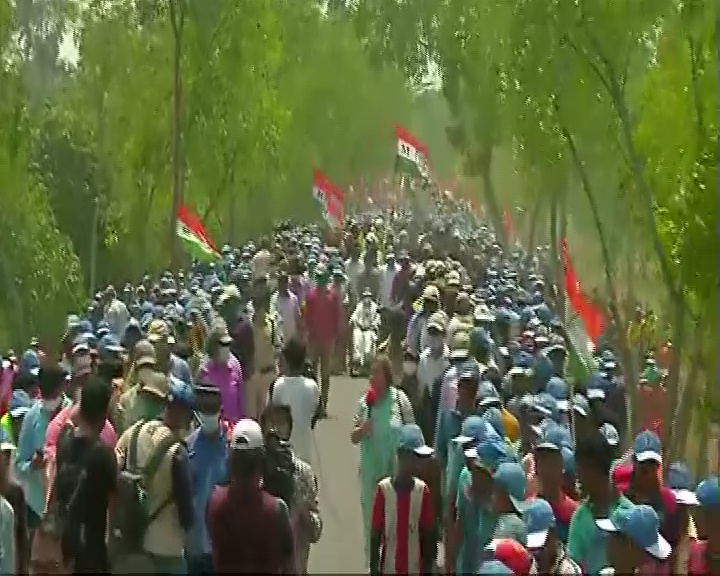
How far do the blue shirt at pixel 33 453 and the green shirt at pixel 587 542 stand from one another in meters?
2.85

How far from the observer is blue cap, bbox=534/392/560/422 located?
765cm

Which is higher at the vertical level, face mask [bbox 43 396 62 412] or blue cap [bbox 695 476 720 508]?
face mask [bbox 43 396 62 412]

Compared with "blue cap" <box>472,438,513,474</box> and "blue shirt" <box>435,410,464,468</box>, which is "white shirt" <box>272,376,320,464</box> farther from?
"blue cap" <box>472,438,513,474</box>

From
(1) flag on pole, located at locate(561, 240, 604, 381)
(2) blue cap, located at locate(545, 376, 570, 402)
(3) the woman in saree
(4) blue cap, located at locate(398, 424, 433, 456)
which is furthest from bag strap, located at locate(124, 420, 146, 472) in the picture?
(1) flag on pole, located at locate(561, 240, 604, 381)

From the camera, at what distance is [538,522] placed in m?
5.23

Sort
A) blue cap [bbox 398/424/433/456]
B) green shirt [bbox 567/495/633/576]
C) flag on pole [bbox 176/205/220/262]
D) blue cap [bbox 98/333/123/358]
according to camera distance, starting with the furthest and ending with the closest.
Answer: flag on pole [bbox 176/205/220/262]
blue cap [bbox 98/333/123/358]
blue cap [bbox 398/424/433/456]
green shirt [bbox 567/495/633/576]

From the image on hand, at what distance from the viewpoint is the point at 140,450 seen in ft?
20.3

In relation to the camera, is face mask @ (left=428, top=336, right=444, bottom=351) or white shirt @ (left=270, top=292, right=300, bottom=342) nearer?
face mask @ (left=428, top=336, right=444, bottom=351)

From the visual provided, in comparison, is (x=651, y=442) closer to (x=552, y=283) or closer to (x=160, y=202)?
(x=552, y=283)

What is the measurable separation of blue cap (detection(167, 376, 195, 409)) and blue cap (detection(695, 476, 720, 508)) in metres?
2.31

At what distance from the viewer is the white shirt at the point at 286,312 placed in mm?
12742

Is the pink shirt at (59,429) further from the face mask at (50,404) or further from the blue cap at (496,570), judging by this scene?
the blue cap at (496,570)

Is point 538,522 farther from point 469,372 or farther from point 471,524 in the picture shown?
point 469,372

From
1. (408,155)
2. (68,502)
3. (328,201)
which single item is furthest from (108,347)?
(408,155)
